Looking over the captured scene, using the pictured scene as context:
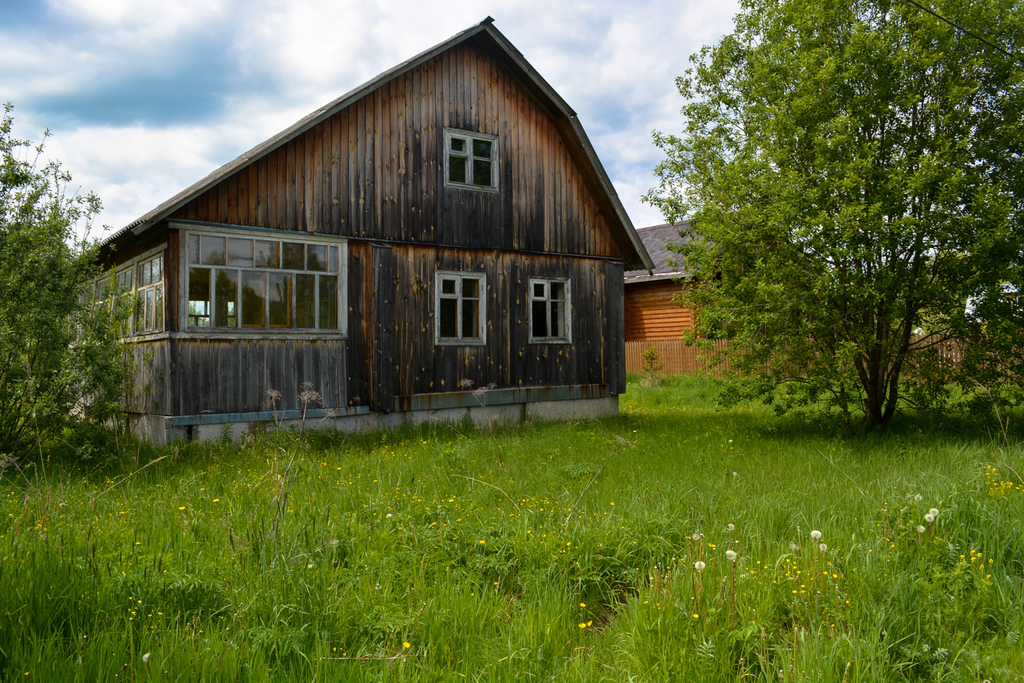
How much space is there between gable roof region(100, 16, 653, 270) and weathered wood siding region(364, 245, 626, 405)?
99cm

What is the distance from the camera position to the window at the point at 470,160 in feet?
43.1

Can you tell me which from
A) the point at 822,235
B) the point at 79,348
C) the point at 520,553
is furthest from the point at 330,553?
the point at 822,235

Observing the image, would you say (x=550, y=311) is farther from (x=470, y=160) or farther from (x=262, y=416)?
(x=262, y=416)

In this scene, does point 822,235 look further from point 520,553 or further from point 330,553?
point 330,553

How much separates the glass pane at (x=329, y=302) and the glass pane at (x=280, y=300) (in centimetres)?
55

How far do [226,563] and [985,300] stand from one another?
9.96m

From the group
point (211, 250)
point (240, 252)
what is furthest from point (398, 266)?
point (211, 250)

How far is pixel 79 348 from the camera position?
8844 millimetres

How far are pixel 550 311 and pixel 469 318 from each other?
2.03 m

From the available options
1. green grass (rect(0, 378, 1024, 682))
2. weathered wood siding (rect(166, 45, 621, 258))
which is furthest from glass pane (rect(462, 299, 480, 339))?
green grass (rect(0, 378, 1024, 682))

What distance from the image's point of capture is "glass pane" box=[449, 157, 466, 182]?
13.2 meters

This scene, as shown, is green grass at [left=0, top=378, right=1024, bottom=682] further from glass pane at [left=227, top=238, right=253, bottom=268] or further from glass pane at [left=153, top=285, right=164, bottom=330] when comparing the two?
glass pane at [left=227, top=238, right=253, bottom=268]

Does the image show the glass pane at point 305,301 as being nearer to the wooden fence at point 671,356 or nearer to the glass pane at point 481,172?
the glass pane at point 481,172

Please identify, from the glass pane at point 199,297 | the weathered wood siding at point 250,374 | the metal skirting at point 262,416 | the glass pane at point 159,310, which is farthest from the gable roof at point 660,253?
the glass pane at point 159,310
